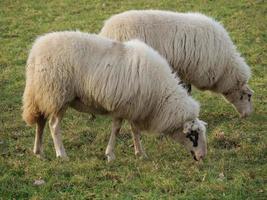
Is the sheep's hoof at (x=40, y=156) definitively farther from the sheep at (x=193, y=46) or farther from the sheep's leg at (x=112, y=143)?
the sheep at (x=193, y=46)

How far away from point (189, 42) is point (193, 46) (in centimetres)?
9

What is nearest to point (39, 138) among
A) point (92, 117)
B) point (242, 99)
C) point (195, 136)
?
point (92, 117)

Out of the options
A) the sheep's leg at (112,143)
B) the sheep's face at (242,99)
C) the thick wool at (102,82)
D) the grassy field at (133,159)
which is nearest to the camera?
the grassy field at (133,159)

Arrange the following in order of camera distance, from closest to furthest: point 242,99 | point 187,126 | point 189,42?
1. point 187,126
2. point 189,42
3. point 242,99

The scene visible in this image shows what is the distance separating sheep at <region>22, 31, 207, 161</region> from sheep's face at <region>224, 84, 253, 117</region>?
2.43m

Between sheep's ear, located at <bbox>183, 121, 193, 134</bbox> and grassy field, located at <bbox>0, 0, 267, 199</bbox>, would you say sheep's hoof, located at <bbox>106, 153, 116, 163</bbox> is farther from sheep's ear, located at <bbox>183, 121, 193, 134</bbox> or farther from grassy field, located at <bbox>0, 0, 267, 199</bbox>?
sheep's ear, located at <bbox>183, 121, 193, 134</bbox>

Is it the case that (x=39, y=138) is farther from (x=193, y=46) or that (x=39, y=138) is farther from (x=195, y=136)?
(x=193, y=46)

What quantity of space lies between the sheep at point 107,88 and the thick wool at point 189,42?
154cm

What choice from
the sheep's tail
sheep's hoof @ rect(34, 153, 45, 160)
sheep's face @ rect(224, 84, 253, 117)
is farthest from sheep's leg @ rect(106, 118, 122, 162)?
sheep's face @ rect(224, 84, 253, 117)

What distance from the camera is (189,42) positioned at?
909 centimetres

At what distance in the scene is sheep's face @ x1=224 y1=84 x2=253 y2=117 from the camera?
376 inches

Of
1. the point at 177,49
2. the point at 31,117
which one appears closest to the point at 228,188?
the point at 31,117

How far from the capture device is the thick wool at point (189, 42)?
8844mm

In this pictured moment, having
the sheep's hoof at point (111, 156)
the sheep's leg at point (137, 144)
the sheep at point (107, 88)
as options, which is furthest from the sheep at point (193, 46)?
the sheep's hoof at point (111, 156)
